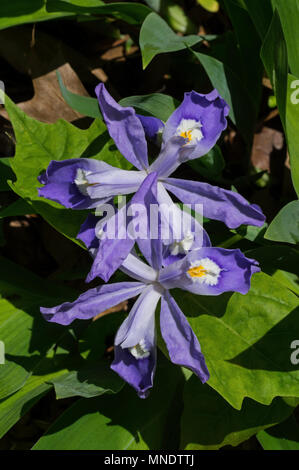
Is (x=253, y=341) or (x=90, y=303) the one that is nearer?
(x=90, y=303)

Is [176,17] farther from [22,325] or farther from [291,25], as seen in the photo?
[22,325]

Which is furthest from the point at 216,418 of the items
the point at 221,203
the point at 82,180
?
the point at 82,180

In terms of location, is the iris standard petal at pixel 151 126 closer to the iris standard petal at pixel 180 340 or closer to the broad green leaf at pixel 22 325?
the iris standard petal at pixel 180 340

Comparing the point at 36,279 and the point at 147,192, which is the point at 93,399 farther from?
the point at 147,192

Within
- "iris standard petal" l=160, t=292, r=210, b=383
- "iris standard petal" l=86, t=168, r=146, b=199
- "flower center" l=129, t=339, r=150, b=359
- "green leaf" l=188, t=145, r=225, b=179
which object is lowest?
"flower center" l=129, t=339, r=150, b=359

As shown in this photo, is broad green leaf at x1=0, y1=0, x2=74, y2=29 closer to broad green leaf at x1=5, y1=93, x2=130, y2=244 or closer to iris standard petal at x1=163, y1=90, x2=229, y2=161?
broad green leaf at x1=5, y1=93, x2=130, y2=244

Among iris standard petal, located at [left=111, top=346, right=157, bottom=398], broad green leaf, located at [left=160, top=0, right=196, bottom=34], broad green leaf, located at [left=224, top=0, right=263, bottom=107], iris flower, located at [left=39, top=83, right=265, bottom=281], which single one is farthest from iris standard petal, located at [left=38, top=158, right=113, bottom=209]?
broad green leaf, located at [left=160, top=0, right=196, bottom=34]
